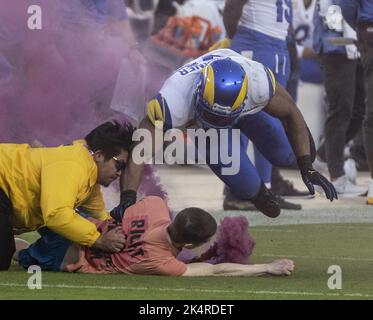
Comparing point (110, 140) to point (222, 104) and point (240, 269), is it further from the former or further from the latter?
point (240, 269)

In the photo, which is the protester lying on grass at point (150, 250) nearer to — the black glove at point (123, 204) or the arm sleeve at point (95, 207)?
the black glove at point (123, 204)

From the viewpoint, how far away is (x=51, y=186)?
315 inches

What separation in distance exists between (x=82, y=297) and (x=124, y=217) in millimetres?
987

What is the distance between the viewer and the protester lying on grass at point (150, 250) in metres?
8.02

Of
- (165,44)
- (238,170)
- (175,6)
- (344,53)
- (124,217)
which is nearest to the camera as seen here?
(124,217)

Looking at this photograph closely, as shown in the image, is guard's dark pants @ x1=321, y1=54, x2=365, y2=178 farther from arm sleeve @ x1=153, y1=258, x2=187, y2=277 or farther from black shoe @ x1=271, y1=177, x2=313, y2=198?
arm sleeve @ x1=153, y1=258, x2=187, y2=277

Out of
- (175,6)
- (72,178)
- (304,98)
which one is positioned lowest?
(304,98)

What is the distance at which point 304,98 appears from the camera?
15953mm

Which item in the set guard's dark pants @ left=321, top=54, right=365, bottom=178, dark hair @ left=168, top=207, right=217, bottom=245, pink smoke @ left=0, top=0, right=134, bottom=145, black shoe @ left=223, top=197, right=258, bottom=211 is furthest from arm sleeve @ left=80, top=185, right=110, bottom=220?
guard's dark pants @ left=321, top=54, right=365, bottom=178

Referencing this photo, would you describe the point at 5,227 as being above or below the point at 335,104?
above

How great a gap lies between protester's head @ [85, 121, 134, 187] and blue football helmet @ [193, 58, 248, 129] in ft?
1.72

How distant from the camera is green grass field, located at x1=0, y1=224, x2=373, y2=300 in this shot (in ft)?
24.6
